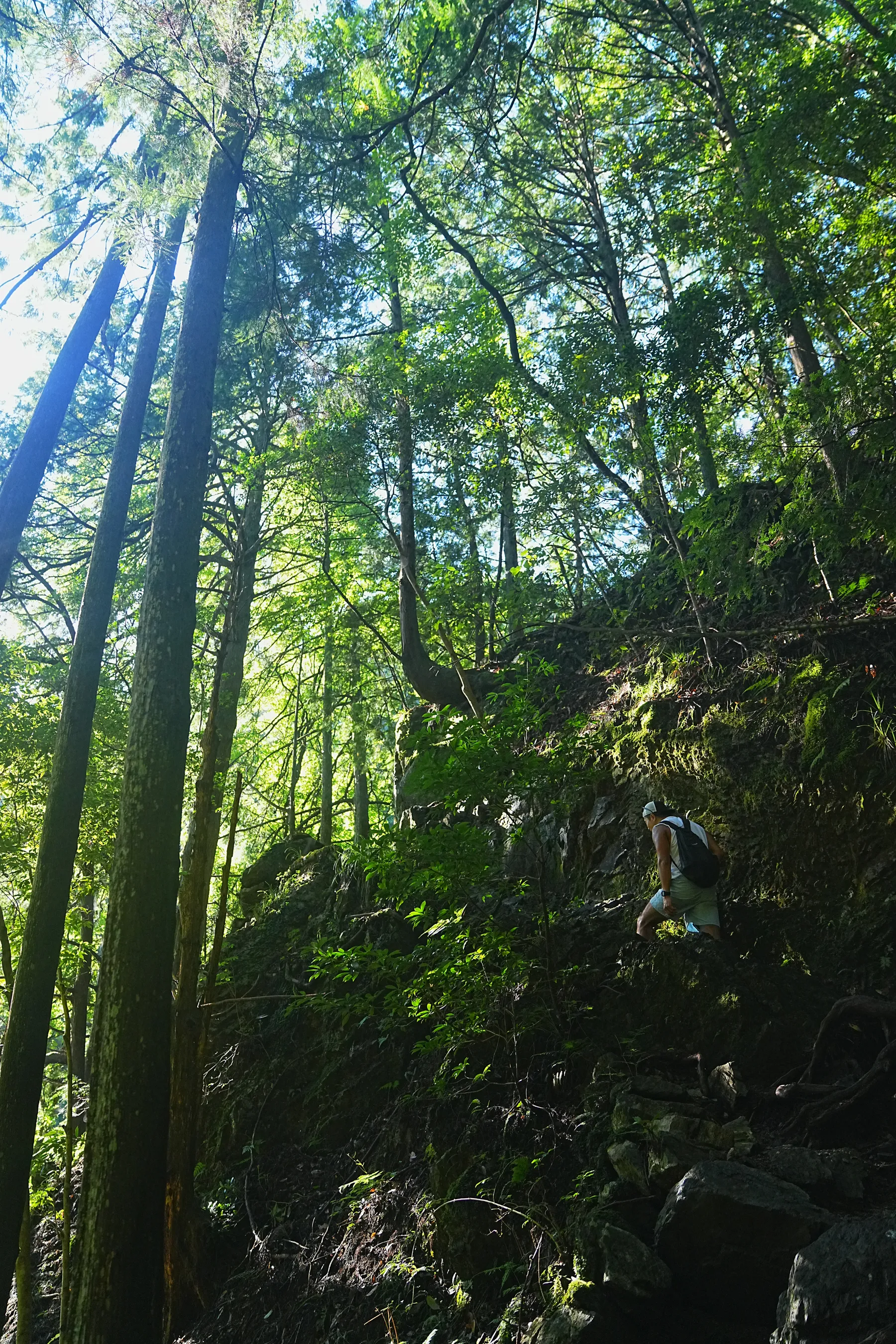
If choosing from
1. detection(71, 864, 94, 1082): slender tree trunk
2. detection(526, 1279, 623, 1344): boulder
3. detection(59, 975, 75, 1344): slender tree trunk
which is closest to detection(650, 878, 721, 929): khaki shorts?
detection(526, 1279, 623, 1344): boulder

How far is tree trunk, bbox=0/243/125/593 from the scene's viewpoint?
7.84m

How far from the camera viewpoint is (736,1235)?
2.93 m

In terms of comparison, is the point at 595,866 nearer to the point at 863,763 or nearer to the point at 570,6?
the point at 863,763

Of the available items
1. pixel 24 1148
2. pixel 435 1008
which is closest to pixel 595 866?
pixel 435 1008

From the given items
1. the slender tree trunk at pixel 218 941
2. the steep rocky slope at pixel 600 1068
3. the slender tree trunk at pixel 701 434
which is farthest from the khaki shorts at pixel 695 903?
the slender tree trunk at pixel 701 434

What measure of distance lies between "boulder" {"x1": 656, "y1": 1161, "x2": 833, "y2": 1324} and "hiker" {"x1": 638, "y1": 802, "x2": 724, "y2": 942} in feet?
6.70

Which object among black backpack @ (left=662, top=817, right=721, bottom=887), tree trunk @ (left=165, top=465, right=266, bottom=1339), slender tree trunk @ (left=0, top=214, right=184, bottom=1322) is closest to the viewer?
tree trunk @ (left=165, top=465, right=266, bottom=1339)

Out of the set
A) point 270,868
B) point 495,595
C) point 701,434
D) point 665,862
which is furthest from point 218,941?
point 701,434

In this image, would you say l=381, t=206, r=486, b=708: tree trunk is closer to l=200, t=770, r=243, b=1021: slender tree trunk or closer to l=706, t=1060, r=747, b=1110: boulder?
l=200, t=770, r=243, b=1021: slender tree trunk

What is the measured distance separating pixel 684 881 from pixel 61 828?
17.6 ft

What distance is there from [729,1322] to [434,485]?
991cm

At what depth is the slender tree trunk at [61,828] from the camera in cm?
575

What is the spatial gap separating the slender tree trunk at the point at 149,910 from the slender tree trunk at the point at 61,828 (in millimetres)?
2210

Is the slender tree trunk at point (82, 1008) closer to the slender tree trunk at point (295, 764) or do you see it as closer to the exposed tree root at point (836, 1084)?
the slender tree trunk at point (295, 764)
